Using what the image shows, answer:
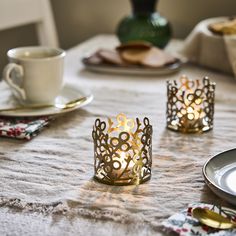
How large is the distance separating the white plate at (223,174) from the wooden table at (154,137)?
17mm

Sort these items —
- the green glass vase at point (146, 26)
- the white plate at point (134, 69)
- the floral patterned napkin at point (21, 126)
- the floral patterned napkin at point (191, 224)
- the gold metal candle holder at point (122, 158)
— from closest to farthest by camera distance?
the floral patterned napkin at point (191, 224) < the gold metal candle holder at point (122, 158) < the floral patterned napkin at point (21, 126) < the white plate at point (134, 69) < the green glass vase at point (146, 26)

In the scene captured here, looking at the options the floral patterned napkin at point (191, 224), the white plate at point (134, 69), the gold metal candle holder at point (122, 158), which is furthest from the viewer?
the white plate at point (134, 69)

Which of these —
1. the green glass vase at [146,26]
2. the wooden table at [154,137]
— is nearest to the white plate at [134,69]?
the wooden table at [154,137]

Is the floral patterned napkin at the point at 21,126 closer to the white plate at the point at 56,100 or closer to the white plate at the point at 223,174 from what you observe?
the white plate at the point at 56,100

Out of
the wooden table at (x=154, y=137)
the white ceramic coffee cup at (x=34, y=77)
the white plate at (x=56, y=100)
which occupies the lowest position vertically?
the wooden table at (x=154, y=137)

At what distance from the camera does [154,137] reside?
2.62 ft

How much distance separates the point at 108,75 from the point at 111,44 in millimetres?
323

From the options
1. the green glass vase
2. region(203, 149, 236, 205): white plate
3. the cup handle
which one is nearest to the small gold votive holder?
region(203, 149, 236, 205): white plate

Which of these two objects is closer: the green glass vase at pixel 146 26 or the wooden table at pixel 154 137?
the wooden table at pixel 154 137

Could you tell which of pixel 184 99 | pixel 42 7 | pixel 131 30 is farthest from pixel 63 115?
pixel 42 7

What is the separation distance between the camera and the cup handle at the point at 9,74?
0.88 m

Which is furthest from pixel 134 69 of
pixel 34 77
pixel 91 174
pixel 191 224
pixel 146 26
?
pixel 191 224

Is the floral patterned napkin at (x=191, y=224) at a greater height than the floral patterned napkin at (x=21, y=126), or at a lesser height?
lesser

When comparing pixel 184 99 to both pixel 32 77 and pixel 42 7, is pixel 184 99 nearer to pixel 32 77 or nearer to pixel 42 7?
pixel 32 77
